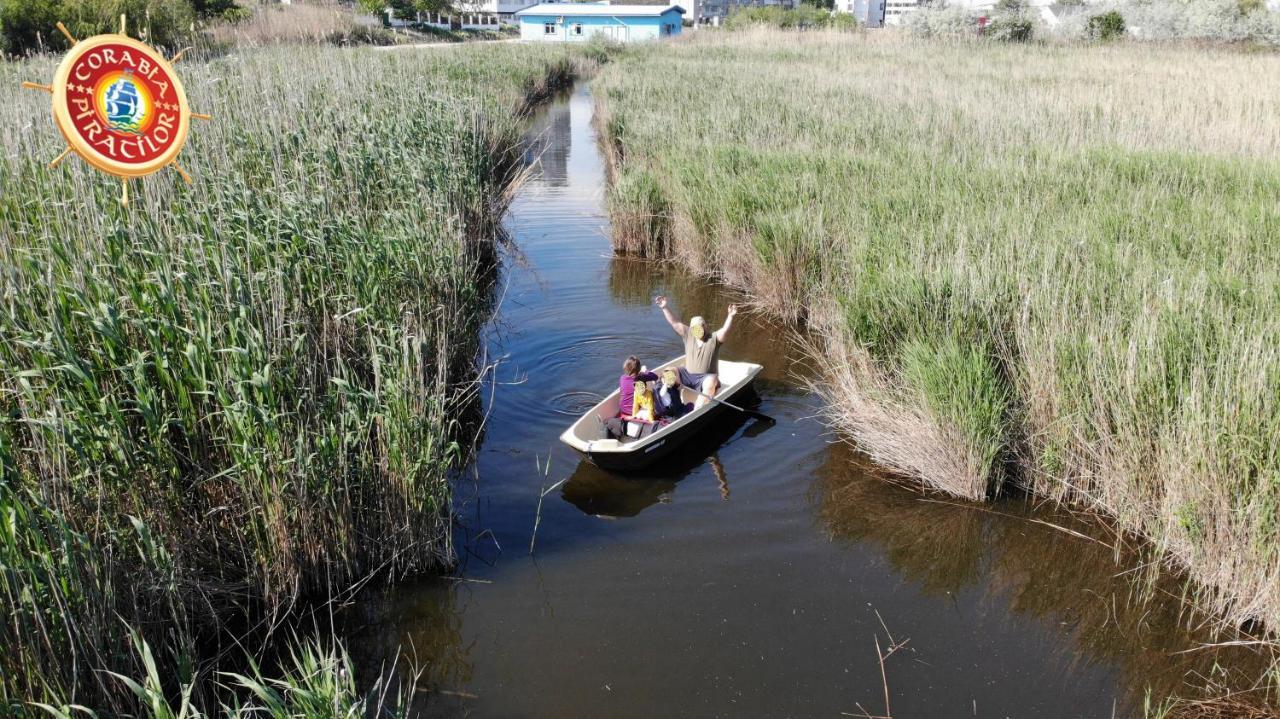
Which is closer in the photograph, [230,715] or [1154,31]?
[230,715]

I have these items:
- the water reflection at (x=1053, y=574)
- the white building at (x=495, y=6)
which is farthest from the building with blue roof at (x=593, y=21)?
the water reflection at (x=1053, y=574)

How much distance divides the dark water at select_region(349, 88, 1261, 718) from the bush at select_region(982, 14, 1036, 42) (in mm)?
33639

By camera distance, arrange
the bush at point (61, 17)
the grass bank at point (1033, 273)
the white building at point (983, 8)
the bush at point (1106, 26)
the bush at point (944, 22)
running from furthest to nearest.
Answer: the white building at point (983, 8) → the bush at point (944, 22) → the bush at point (1106, 26) → the bush at point (61, 17) → the grass bank at point (1033, 273)

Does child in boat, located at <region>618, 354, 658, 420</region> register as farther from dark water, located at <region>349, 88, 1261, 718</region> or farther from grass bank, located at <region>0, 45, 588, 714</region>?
grass bank, located at <region>0, 45, 588, 714</region>

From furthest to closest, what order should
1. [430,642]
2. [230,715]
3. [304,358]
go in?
1. [304,358]
2. [430,642]
3. [230,715]

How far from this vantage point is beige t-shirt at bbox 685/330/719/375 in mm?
7754

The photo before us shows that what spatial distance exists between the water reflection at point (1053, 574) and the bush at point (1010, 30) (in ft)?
112

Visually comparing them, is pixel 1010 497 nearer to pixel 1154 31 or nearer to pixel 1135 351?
pixel 1135 351

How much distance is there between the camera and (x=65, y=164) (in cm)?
734

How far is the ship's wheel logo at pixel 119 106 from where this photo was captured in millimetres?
5054

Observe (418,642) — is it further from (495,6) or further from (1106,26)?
(495,6)

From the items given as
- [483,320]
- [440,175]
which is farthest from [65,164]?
[483,320]

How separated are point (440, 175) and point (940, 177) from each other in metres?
6.05

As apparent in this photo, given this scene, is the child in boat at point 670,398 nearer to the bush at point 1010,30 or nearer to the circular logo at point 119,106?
the circular logo at point 119,106
